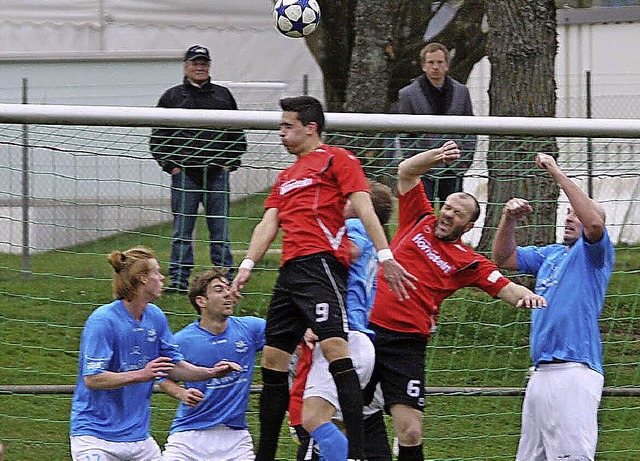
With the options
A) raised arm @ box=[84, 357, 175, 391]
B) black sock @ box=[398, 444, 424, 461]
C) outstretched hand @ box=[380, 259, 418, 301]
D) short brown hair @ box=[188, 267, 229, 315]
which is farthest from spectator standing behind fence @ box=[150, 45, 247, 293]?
outstretched hand @ box=[380, 259, 418, 301]

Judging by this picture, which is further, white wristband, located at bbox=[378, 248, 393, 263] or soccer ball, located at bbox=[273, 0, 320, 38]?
soccer ball, located at bbox=[273, 0, 320, 38]

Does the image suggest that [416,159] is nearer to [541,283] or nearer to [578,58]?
[541,283]

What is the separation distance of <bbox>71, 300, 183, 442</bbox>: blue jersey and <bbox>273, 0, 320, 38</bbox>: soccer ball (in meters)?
2.29

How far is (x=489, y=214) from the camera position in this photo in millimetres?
9609

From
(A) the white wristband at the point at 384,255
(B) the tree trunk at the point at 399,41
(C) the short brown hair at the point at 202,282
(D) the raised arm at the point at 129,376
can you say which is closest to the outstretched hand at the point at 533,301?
(A) the white wristband at the point at 384,255

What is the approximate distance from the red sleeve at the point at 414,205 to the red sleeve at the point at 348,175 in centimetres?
63

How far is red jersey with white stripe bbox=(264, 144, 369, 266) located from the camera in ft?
21.3

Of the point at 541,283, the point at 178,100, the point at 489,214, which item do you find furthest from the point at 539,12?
the point at 541,283

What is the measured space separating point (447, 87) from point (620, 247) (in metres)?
1.77

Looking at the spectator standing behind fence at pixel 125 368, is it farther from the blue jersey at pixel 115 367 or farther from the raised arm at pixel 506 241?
the raised arm at pixel 506 241

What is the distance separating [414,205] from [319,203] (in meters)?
0.81

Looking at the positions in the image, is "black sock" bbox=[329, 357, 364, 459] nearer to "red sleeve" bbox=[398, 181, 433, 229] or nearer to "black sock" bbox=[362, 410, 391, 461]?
"black sock" bbox=[362, 410, 391, 461]

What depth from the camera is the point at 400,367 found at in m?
6.97

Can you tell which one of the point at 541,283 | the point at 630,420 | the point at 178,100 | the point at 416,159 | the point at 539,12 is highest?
the point at 539,12
